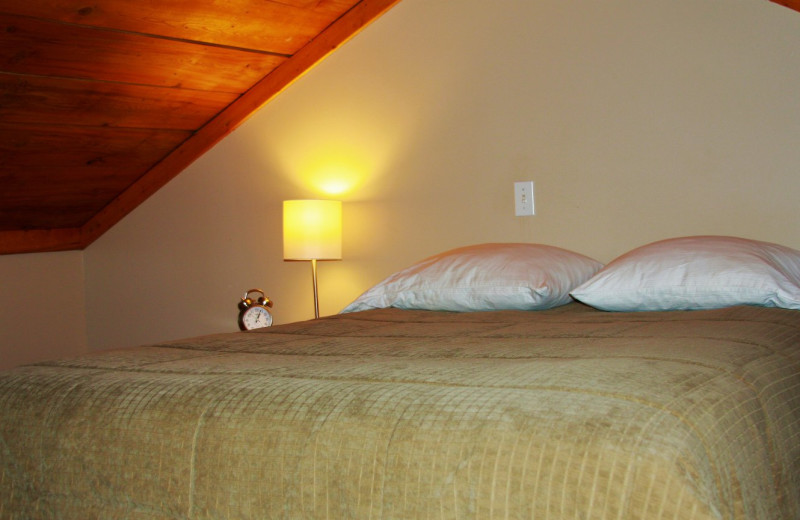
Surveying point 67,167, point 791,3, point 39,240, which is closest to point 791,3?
point 791,3

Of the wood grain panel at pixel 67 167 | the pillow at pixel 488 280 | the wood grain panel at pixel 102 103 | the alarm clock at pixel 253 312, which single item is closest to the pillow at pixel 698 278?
the pillow at pixel 488 280

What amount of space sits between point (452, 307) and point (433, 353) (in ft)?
2.66

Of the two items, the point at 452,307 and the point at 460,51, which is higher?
the point at 460,51

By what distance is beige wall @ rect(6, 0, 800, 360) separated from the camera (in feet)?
7.63

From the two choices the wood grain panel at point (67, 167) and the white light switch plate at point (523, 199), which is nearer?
the white light switch plate at point (523, 199)

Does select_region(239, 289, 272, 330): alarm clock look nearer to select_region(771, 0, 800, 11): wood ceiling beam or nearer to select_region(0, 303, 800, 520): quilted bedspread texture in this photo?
select_region(0, 303, 800, 520): quilted bedspread texture

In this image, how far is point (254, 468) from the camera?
99 cm

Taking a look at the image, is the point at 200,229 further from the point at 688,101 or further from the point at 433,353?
the point at 433,353

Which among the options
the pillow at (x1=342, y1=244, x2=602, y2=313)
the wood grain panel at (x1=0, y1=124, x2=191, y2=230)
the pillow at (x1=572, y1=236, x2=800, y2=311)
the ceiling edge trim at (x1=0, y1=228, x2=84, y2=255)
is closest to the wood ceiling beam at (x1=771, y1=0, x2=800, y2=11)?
the pillow at (x1=572, y1=236, x2=800, y2=311)

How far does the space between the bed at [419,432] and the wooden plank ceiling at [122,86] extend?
1366mm

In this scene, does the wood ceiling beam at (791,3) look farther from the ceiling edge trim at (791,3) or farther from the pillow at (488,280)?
the pillow at (488,280)

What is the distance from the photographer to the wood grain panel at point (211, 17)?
2.34 meters

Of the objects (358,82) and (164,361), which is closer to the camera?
(164,361)

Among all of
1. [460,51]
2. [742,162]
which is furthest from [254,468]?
[460,51]
